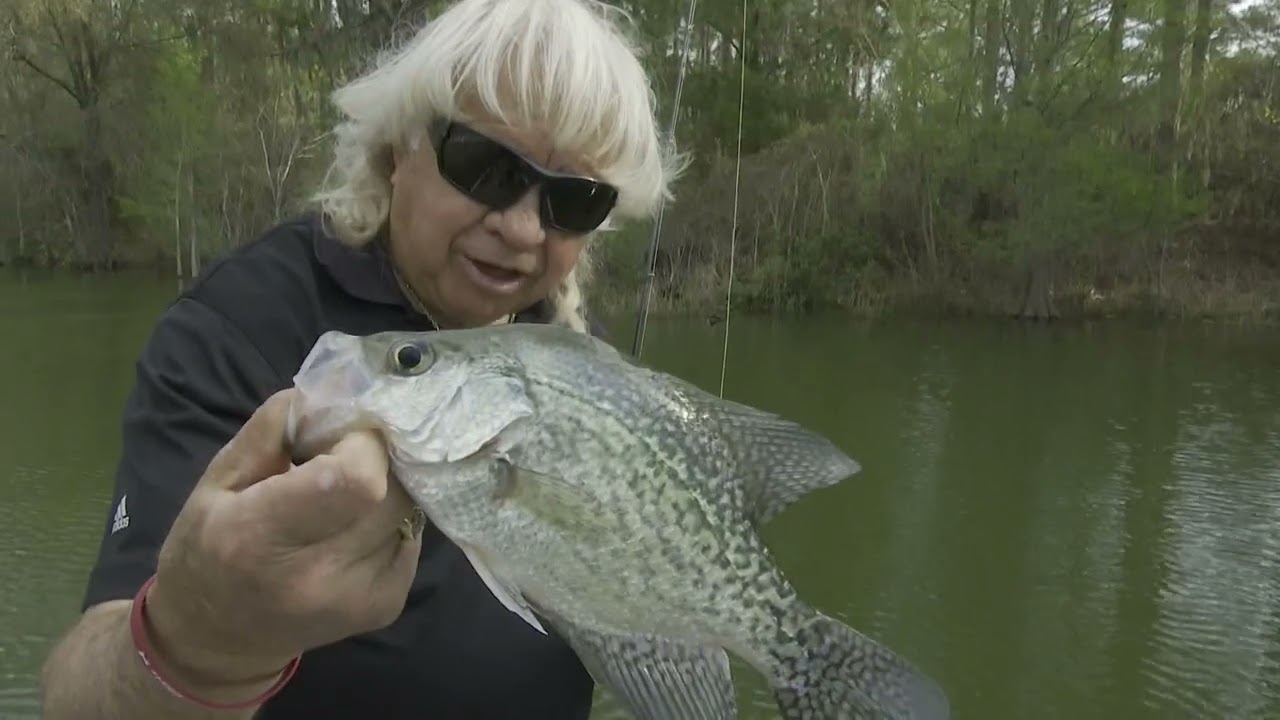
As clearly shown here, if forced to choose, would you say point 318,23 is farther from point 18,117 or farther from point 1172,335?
point 18,117

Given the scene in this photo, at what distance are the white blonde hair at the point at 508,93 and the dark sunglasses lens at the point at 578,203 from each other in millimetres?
43

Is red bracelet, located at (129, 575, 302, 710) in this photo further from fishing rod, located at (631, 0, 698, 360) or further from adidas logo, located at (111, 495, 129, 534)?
fishing rod, located at (631, 0, 698, 360)

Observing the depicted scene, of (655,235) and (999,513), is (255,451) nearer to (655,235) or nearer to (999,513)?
(655,235)

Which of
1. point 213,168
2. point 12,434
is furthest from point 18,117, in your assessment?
point 12,434

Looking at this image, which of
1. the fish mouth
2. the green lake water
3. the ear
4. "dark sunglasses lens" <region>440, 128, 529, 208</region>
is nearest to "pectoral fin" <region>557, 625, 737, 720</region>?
the fish mouth

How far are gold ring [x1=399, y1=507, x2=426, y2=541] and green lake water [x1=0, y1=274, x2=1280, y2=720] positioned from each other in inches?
217

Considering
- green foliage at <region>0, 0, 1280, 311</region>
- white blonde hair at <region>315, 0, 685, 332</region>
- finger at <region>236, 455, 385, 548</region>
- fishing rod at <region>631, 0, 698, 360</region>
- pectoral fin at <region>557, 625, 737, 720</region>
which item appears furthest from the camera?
green foliage at <region>0, 0, 1280, 311</region>

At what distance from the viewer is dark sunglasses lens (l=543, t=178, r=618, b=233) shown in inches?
87.1

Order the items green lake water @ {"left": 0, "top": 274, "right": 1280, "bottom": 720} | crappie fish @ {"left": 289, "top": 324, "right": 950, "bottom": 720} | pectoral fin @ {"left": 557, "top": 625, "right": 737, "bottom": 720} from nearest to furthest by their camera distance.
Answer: crappie fish @ {"left": 289, "top": 324, "right": 950, "bottom": 720} < pectoral fin @ {"left": 557, "top": 625, "right": 737, "bottom": 720} < green lake water @ {"left": 0, "top": 274, "right": 1280, "bottom": 720}

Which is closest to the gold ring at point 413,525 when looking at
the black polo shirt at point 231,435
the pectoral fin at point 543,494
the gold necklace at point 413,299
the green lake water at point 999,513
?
the pectoral fin at point 543,494

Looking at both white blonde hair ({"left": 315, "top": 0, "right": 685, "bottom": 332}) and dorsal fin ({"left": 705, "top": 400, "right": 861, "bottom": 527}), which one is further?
white blonde hair ({"left": 315, "top": 0, "right": 685, "bottom": 332})

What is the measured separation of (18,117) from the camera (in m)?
33.9

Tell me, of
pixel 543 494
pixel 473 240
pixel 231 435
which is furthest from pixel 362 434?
pixel 473 240

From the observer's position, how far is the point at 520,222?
7.24 ft
